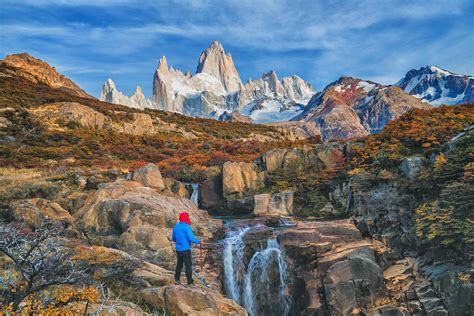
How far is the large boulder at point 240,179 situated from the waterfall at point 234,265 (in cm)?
798

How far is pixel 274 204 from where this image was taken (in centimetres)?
2214

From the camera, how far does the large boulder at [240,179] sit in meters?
24.4

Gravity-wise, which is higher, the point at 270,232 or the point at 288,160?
the point at 288,160

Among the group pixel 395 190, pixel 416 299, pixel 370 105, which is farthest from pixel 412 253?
pixel 370 105

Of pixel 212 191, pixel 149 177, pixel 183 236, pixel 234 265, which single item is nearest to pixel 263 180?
pixel 212 191

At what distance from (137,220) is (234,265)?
501cm

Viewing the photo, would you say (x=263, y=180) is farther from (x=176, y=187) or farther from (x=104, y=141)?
(x=104, y=141)

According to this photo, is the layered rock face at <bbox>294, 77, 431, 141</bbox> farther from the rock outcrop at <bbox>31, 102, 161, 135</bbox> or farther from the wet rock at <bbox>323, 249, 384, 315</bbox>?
the wet rock at <bbox>323, 249, 384, 315</bbox>

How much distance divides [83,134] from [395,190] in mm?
39025

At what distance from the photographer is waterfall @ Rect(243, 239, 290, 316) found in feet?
46.3

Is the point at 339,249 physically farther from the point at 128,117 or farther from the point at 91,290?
the point at 128,117

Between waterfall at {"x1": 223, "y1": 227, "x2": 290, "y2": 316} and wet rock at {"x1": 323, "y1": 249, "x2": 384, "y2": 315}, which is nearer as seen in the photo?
wet rock at {"x1": 323, "y1": 249, "x2": 384, "y2": 315}

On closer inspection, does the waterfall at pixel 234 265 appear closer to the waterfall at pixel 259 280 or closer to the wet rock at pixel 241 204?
the waterfall at pixel 259 280

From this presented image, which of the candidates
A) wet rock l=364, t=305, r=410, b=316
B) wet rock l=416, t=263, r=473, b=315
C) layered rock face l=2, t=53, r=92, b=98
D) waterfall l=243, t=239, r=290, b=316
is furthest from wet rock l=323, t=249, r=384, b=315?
layered rock face l=2, t=53, r=92, b=98
